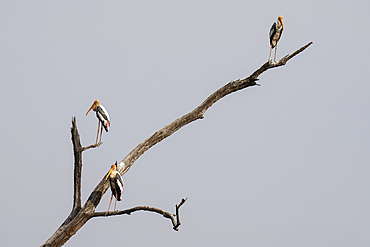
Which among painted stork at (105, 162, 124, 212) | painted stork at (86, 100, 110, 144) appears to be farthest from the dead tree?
painted stork at (86, 100, 110, 144)

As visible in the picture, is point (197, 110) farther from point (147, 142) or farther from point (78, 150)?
point (78, 150)

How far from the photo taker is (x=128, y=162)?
42.3 feet

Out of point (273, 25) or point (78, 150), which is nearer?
point (78, 150)

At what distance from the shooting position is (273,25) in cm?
1491

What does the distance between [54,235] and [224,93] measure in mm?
4007

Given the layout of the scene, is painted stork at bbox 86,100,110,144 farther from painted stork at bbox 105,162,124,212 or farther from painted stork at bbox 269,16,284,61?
→ painted stork at bbox 269,16,284,61

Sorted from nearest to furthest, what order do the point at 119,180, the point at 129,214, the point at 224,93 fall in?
the point at 129,214 < the point at 119,180 < the point at 224,93

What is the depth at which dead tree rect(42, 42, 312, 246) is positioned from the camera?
38.5 feet

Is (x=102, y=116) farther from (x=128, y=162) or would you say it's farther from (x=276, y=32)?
(x=276, y=32)

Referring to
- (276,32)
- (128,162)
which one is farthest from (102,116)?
(276,32)

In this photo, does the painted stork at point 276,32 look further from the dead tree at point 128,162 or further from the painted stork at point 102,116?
the painted stork at point 102,116

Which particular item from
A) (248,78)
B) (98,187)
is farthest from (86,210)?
(248,78)

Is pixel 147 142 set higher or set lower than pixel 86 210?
higher

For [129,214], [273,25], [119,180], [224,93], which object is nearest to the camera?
[129,214]
